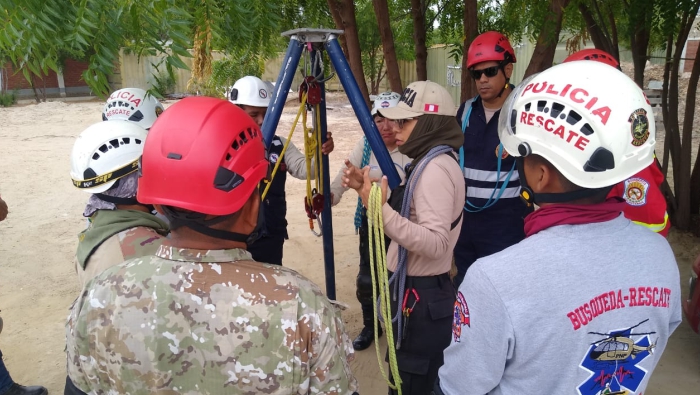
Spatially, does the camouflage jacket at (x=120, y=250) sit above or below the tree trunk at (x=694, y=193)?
above

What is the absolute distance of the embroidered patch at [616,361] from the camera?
1.34m

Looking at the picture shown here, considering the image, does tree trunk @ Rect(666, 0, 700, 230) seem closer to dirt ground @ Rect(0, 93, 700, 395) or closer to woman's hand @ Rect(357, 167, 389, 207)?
dirt ground @ Rect(0, 93, 700, 395)

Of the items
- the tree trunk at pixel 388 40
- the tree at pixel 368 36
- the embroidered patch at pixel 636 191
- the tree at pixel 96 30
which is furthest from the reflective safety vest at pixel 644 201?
the tree at pixel 368 36

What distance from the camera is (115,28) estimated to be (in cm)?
209

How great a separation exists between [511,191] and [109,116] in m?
2.63

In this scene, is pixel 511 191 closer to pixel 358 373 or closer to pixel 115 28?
pixel 358 373

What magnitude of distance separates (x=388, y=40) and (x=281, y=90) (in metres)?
2.23

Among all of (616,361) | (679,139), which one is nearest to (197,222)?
(616,361)

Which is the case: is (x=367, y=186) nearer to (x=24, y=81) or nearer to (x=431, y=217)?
(x=431, y=217)

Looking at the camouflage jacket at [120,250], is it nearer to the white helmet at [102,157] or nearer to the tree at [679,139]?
the white helmet at [102,157]

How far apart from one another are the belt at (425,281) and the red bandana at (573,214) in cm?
115

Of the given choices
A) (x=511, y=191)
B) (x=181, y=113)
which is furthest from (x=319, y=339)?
(x=511, y=191)

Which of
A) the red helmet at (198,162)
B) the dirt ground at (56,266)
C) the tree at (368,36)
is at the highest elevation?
the tree at (368,36)

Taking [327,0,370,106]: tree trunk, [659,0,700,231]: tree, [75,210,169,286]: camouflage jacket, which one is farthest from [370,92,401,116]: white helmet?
[659,0,700,231]: tree
